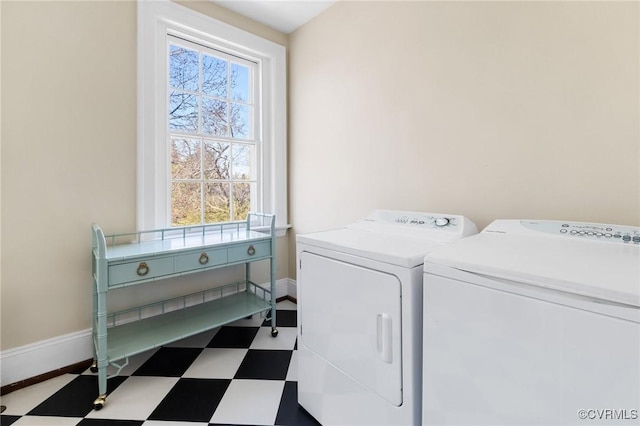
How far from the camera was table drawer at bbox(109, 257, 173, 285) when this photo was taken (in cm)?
154

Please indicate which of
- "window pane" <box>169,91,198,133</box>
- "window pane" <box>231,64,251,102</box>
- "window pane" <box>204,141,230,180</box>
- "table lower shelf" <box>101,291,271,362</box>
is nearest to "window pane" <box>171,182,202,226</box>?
"window pane" <box>204,141,230,180</box>

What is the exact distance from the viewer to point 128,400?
1.50 metres

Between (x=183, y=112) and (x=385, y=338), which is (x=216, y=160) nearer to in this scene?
(x=183, y=112)

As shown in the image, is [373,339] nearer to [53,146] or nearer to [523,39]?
[523,39]

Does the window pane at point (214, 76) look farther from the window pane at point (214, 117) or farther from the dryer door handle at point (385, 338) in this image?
the dryer door handle at point (385, 338)

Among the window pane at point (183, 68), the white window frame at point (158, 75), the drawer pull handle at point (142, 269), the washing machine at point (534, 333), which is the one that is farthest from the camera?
the window pane at point (183, 68)

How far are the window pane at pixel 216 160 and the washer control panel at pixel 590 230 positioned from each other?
2093mm

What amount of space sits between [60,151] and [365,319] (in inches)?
74.8

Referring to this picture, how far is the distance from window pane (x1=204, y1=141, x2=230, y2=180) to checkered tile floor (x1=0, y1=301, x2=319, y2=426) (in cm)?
127

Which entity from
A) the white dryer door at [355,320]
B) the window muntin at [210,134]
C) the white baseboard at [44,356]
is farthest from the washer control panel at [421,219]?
Result: the white baseboard at [44,356]

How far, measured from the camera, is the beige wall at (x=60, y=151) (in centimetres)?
157

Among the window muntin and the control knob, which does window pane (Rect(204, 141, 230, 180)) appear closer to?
the window muntin

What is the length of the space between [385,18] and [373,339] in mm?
1947

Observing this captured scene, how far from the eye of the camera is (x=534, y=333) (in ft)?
2.39
